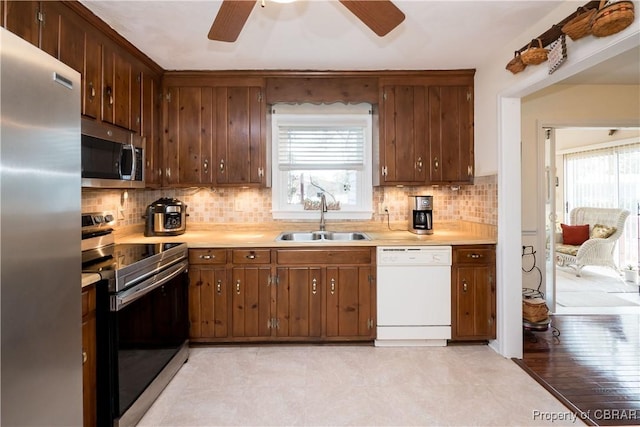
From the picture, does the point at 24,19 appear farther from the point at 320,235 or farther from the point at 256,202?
the point at 320,235

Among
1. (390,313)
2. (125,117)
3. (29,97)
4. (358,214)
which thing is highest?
(125,117)

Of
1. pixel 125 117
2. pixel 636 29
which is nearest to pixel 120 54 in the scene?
pixel 125 117

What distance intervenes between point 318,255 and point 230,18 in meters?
1.81

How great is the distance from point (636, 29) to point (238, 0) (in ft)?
5.98

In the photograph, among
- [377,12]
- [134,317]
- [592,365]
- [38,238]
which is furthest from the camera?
[592,365]

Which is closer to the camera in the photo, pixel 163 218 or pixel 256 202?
pixel 163 218

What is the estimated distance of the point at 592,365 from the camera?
2.61 metres

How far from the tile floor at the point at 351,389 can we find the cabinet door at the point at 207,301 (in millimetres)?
184

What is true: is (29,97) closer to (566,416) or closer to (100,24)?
(100,24)

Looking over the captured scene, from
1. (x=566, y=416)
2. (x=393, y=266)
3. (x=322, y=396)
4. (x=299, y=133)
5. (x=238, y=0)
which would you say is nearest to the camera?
(x=238, y=0)

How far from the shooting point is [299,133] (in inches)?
137

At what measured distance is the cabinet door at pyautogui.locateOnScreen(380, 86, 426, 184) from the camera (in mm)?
3215

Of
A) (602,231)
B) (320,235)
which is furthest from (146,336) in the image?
(602,231)

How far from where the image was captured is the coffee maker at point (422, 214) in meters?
3.23
